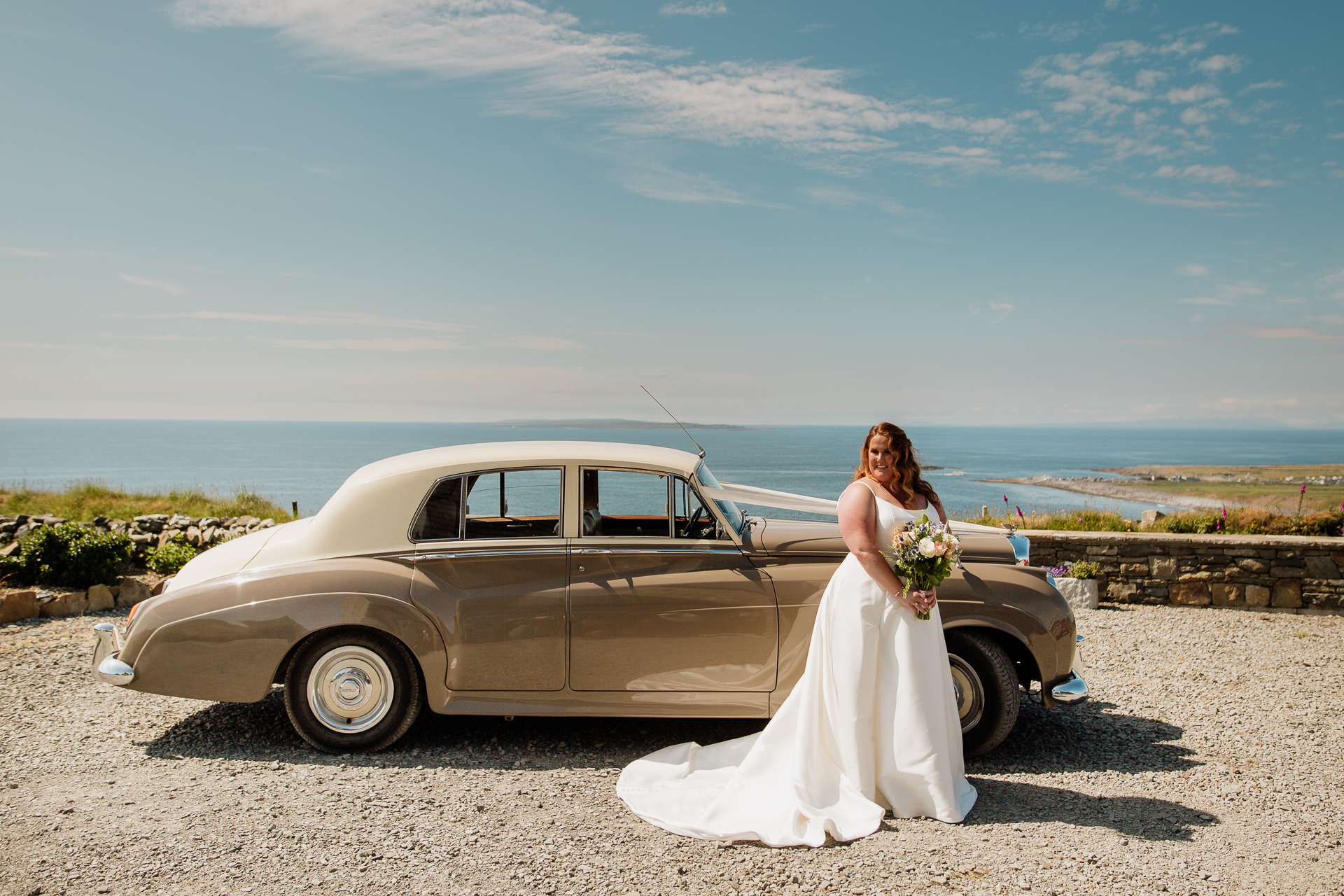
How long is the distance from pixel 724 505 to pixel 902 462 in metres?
1.15

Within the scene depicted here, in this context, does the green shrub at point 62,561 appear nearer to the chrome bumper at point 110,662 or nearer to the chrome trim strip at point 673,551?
the chrome bumper at point 110,662

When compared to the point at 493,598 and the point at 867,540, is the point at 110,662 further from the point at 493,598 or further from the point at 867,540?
the point at 867,540

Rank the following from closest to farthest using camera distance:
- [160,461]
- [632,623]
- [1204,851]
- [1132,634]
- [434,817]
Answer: [1204,851] → [434,817] → [632,623] → [1132,634] → [160,461]

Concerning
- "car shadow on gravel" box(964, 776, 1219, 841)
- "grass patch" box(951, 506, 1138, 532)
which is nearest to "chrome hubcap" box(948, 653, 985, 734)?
"car shadow on gravel" box(964, 776, 1219, 841)

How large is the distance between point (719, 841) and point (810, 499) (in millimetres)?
2351

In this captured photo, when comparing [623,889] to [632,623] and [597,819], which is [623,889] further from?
[632,623]

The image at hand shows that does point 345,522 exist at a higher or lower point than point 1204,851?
higher

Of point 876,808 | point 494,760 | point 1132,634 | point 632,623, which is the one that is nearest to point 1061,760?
point 876,808

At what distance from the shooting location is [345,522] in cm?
475

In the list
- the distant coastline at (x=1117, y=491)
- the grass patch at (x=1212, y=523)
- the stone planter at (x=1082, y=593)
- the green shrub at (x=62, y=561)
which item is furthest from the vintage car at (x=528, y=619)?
the distant coastline at (x=1117, y=491)

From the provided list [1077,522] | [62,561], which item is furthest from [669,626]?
[1077,522]

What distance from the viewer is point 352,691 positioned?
4680 mm

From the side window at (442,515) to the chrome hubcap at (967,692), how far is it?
301cm

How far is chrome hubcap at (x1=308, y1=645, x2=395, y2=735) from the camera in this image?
4637 mm
